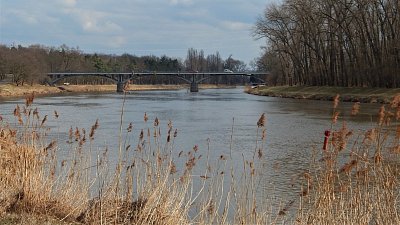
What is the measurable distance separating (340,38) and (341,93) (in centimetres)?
622

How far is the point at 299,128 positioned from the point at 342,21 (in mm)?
28300

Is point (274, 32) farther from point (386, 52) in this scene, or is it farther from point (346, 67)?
point (386, 52)

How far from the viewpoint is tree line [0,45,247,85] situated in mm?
78688

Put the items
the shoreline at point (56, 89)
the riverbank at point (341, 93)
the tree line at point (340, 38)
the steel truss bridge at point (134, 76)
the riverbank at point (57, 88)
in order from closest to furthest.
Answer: the riverbank at point (341, 93), the tree line at point (340, 38), the shoreline at point (56, 89), the riverbank at point (57, 88), the steel truss bridge at point (134, 76)

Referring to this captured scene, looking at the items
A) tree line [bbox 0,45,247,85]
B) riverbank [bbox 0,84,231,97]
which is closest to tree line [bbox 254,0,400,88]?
tree line [bbox 0,45,247,85]

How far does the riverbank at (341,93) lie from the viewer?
45.1 meters

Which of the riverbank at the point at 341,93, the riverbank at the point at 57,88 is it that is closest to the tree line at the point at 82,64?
the riverbank at the point at 57,88

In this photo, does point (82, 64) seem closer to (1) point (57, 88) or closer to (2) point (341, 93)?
(1) point (57, 88)

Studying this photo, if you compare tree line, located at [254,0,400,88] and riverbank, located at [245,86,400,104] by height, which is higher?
tree line, located at [254,0,400,88]

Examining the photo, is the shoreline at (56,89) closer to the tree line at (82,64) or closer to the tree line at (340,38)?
the tree line at (82,64)

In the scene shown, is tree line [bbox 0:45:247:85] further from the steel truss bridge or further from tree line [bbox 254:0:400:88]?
tree line [bbox 254:0:400:88]

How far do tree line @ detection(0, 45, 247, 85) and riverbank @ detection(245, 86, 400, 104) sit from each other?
21.5 metres

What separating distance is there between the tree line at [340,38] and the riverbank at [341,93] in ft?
5.82

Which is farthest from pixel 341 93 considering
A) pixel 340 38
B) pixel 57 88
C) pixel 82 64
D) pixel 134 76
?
pixel 82 64
